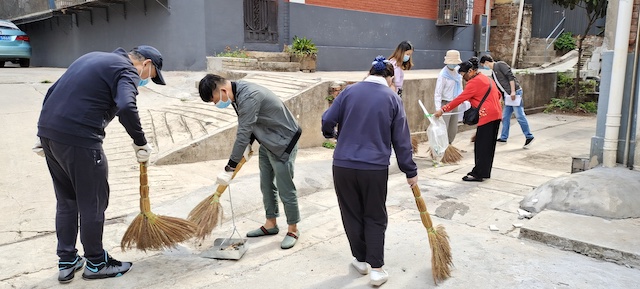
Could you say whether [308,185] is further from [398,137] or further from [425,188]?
[398,137]

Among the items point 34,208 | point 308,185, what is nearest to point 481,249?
point 308,185

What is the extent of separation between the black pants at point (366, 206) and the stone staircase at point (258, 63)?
7.36 meters

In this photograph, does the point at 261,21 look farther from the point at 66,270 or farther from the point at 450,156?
the point at 66,270

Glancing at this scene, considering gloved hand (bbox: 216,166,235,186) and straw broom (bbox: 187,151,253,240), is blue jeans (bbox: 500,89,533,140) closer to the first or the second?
straw broom (bbox: 187,151,253,240)

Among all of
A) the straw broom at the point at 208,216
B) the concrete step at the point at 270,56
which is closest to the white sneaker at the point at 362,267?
the straw broom at the point at 208,216

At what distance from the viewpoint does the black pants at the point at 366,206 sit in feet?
11.3

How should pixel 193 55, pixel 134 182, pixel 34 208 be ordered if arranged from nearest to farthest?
pixel 34 208, pixel 134 182, pixel 193 55

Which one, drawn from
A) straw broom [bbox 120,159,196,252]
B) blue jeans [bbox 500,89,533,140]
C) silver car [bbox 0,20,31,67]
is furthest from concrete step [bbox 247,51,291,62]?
straw broom [bbox 120,159,196,252]

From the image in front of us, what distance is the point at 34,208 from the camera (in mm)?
4707

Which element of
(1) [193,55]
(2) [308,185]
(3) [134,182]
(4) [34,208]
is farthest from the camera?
(1) [193,55]

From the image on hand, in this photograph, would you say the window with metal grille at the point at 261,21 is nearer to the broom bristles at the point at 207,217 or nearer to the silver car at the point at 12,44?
the silver car at the point at 12,44

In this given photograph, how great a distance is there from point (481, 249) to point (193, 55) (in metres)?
8.80

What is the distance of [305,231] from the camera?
466 centimetres

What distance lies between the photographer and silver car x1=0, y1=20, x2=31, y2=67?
545 inches
